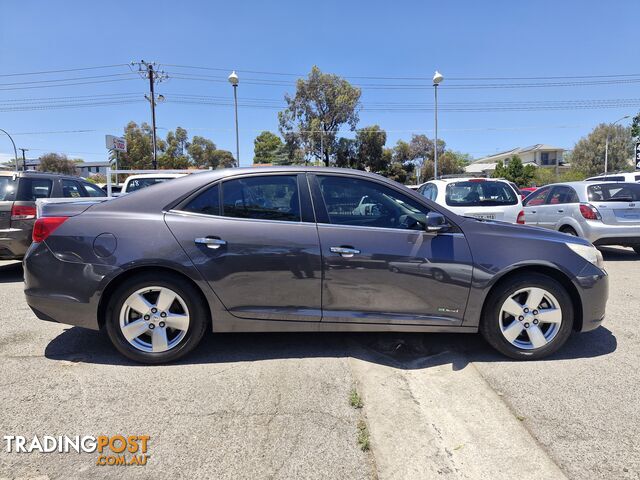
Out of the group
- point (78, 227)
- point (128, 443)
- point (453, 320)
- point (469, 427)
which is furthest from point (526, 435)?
point (78, 227)

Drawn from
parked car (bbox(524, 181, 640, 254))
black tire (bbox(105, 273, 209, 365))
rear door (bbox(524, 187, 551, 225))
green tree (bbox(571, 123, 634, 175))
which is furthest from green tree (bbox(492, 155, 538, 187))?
black tire (bbox(105, 273, 209, 365))

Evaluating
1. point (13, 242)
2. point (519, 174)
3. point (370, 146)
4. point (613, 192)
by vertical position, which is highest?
point (370, 146)

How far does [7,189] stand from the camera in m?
6.44

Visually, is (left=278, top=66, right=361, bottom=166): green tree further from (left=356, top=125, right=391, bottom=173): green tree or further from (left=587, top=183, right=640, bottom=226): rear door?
(left=587, top=183, right=640, bottom=226): rear door

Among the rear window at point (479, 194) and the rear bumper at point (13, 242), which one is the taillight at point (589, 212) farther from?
the rear bumper at point (13, 242)

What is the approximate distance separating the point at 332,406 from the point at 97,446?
143 centimetres

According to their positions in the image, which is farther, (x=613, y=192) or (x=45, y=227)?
(x=613, y=192)

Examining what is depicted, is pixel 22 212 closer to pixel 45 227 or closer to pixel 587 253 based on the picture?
pixel 45 227

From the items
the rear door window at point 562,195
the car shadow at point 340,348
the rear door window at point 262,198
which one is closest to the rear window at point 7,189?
the car shadow at point 340,348

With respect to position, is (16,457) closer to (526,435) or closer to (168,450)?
(168,450)

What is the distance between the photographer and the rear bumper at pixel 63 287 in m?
3.26

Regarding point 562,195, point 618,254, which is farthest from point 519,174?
point 562,195

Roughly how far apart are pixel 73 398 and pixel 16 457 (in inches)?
24.1

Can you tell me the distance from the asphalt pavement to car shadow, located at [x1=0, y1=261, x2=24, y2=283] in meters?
3.29
